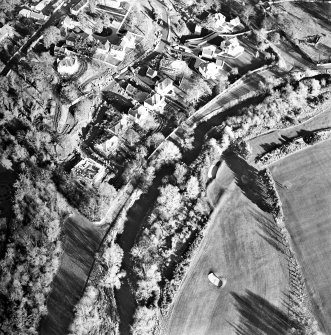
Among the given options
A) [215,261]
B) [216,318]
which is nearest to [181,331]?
[216,318]

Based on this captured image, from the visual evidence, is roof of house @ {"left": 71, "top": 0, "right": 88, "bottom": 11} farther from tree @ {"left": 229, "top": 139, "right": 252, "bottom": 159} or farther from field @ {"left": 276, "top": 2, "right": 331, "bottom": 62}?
tree @ {"left": 229, "top": 139, "right": 252, "bottom": 159}

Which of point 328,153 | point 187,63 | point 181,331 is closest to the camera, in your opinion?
point 181,331

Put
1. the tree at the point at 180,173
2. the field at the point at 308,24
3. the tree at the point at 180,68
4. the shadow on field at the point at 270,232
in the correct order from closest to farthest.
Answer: the shadow on field at the point at 270,232 → the tree at the point at 180,173 → the tree at the point at 180,68 → the field at the point at 308,24

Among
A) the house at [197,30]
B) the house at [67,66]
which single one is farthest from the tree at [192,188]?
the house at [197,30]

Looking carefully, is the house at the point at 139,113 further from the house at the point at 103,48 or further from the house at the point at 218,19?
the house at the point at 218,19

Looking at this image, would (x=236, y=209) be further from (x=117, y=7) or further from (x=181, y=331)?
(x=117, y=7)

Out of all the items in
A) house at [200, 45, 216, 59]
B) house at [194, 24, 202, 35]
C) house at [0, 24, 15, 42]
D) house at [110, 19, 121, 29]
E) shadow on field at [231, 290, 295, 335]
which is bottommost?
shadow on field at [231, 290, 295, 335]

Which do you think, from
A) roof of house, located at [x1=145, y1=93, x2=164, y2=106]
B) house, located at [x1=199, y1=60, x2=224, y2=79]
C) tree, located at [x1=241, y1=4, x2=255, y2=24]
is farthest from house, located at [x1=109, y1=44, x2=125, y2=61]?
tree, located at [x1=241, y1=4, x2=255, y2=24]
